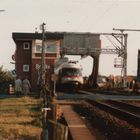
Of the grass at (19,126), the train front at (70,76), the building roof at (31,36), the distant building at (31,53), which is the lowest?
the grass at (19,126)

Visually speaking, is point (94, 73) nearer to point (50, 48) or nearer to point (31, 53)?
point (50, 48)

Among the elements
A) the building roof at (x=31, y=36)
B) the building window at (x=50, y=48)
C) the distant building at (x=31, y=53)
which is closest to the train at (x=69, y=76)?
the distant building at (x=31, y=53)

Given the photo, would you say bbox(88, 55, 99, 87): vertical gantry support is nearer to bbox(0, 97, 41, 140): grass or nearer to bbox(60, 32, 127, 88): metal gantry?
bbox(60, 32, 127, 88): metal gantry

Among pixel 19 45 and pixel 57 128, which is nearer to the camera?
pixel 57 128

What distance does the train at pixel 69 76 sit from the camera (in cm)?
5862

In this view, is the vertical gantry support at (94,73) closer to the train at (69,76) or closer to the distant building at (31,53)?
the distant building at (31,53)

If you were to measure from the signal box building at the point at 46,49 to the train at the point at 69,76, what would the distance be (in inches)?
244

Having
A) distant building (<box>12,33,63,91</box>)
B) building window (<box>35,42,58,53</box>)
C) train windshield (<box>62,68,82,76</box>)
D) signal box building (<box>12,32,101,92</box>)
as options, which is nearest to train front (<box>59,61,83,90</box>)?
train windshield (<box>62,68,82,76</box>)

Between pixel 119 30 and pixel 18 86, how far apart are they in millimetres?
28684

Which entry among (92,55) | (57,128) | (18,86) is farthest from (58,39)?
(57,128)

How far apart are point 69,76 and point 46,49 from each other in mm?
12218

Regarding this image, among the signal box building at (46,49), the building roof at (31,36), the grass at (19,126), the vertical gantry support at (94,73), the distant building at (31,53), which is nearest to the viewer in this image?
the grass at (19,126)

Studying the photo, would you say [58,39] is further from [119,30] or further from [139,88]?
[139,88]

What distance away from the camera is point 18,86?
131ft
